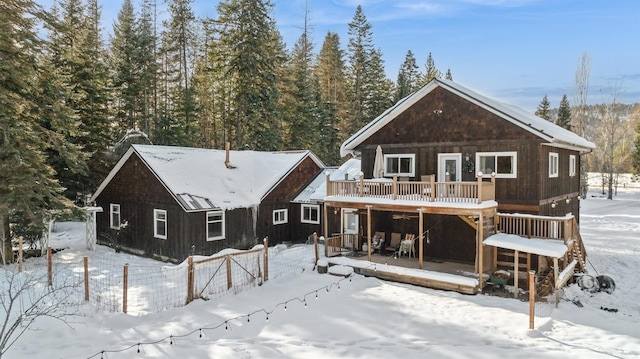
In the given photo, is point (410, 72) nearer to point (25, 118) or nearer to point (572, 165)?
point (572, 165)

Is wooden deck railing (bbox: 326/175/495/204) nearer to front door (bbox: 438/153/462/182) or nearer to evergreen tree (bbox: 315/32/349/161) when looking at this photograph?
front door (bbox: 438/153/462/182)

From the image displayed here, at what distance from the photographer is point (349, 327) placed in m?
9.54

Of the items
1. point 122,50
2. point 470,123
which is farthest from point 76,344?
point 122,50

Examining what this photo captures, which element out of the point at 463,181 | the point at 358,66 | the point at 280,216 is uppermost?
the point at 358,66

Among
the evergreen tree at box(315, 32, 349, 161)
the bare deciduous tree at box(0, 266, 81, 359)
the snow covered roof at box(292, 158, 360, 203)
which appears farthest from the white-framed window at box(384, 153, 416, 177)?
the evergreen tree at box(315, 32, 349, 161)

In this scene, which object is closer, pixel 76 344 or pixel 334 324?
pixel 76 344

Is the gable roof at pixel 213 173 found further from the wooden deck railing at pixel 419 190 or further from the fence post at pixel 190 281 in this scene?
the fence post at pixel 190 281

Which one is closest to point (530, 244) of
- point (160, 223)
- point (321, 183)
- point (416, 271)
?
point (416, 271)

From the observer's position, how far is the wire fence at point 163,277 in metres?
10.8

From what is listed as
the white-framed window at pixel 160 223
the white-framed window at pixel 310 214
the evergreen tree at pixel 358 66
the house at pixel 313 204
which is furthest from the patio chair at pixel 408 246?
the evergreen tree at pixel 358 66

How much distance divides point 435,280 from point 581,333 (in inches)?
176

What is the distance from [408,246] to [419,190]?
265cm

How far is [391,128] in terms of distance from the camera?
17391 millimetres

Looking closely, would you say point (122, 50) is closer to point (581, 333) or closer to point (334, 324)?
point (334, 324)
